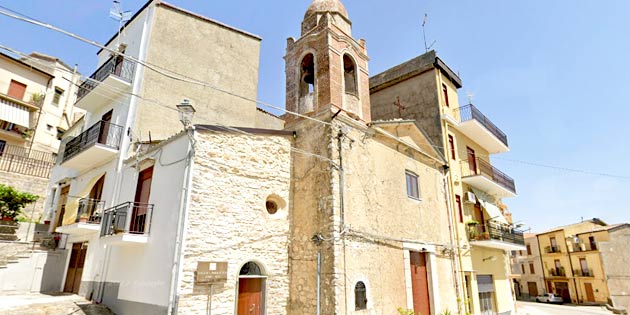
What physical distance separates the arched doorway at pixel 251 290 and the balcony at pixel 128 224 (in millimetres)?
3058

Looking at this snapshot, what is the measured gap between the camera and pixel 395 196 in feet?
41.3

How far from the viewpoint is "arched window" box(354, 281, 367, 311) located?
994 centimetres

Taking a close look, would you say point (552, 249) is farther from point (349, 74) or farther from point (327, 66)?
point (327, 66)

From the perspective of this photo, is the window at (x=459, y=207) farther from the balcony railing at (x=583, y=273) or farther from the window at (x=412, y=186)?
the balcony railing at (x=583, y=273)

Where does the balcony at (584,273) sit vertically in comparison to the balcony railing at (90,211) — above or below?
below

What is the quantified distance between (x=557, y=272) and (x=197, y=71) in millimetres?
48158

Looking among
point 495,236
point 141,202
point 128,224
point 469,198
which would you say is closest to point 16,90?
point 141,202

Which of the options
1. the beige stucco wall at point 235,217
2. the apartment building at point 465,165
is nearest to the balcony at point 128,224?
the beige stucco wall at point 235,217

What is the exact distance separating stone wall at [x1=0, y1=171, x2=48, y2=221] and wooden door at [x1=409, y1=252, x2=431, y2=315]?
2045cm

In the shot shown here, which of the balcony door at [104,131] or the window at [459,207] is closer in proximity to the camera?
the balcony door at [104,131]

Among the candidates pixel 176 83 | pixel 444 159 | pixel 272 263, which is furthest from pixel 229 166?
pixel 444 159

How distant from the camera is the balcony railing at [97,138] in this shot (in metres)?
13.3

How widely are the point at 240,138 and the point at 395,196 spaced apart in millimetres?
5972

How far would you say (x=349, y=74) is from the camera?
45.2 feet
